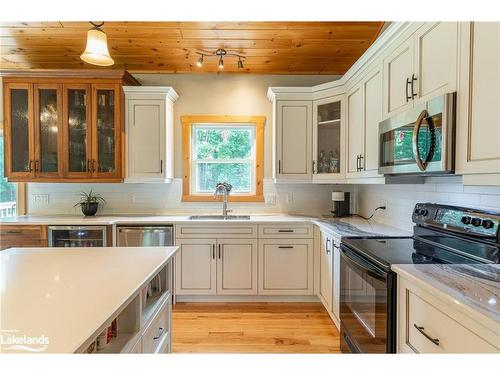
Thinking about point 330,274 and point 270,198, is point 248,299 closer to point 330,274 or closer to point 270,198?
point 330,274

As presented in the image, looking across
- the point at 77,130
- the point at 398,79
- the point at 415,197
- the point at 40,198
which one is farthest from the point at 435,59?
the point at 40,198

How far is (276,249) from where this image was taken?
2994 millimetres

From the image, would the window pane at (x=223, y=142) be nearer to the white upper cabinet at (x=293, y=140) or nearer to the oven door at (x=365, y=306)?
the white upper cabinet at (x=293, y=140)

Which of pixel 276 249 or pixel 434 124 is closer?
pixel 434 124

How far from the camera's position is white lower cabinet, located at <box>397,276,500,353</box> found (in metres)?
0.88

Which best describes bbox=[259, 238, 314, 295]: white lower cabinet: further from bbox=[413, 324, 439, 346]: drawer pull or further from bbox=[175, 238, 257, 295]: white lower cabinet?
bbox=[413, 324, 439, 346]: drawer pull

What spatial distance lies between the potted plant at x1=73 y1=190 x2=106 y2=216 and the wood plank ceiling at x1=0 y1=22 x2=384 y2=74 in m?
1.58

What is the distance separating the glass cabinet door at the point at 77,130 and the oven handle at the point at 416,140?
3101 mm

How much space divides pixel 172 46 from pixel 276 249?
2.51 meters

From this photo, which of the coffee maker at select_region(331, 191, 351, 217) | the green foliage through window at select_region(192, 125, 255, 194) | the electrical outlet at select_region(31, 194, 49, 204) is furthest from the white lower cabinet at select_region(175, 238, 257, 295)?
the electrical outlet at select_region(31, 194, 49, 204)

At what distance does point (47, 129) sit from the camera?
3127 mm

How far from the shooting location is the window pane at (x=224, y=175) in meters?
3.63
